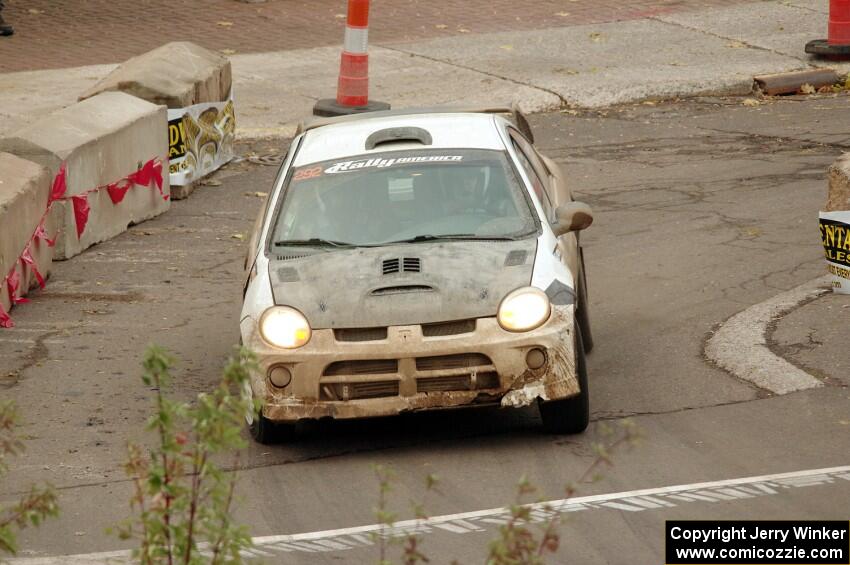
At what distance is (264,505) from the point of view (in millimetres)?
6906

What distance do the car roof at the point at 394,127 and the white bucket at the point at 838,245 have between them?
2.20 metres

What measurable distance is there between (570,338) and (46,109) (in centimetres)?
962

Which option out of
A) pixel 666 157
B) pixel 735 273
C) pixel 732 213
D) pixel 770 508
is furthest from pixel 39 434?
pixel 666 157

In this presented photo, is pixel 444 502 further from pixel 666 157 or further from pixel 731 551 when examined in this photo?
pixel 666 157

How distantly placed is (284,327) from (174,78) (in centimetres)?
705

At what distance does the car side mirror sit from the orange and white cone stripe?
750 centimetres

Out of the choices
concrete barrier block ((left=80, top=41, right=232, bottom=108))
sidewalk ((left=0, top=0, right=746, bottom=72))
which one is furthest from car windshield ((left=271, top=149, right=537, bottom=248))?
sidewalk ((left=0, top=0, right=746, bottom=72))

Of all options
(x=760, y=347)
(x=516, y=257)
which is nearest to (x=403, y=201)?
(x=516, y=257)

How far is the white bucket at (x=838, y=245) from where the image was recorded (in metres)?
9.61

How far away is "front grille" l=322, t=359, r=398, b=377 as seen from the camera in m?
7.38

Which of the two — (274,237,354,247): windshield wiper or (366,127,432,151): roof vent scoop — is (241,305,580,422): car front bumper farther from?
(366,127,432,151): roof vent scoop

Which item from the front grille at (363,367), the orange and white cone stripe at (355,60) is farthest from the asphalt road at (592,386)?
the orange and white cone stripe at (355,60)

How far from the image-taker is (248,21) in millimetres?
20531

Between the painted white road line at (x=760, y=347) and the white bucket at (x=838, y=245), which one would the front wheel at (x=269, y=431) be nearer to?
the painted white road line at (x=760, y=347)
